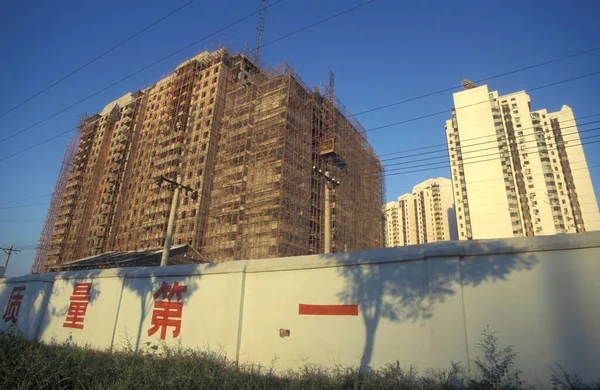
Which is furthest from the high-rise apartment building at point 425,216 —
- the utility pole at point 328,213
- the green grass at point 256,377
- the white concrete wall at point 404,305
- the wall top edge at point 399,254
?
the green grass at point 256,377

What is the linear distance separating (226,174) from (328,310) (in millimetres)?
30251

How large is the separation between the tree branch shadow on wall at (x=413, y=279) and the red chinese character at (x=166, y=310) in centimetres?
489

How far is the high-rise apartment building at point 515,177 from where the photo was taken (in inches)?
1833

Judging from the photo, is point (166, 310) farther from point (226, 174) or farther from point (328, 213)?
point (226, 174)

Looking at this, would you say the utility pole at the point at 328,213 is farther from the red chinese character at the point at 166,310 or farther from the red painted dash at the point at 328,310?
the red painted dash at the point at 328,310

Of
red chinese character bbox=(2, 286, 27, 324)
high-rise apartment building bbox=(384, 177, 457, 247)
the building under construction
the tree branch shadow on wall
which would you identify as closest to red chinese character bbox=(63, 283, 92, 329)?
red chinese character bbox=(2, 286, 27, 324)

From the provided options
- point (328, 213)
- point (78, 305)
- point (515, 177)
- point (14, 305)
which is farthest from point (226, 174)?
point (515, 177)

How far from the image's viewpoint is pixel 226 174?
35.9 metres

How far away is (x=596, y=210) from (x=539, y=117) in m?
17.9

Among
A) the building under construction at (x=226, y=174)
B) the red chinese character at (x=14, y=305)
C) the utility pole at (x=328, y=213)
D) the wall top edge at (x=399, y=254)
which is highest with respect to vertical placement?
the building under construction at (x=226, y=174)

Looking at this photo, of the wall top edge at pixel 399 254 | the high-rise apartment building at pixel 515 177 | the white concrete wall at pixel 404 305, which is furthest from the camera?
the high-rise apartment building at pixel 515 177

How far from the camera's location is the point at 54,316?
12.3m

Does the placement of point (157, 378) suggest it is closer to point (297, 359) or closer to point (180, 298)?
point (297, 359)

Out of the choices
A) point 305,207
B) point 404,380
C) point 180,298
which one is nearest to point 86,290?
point 180,298
